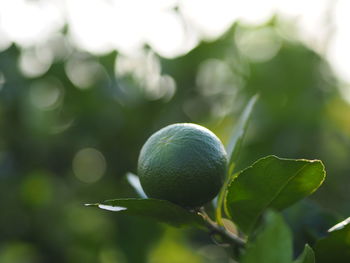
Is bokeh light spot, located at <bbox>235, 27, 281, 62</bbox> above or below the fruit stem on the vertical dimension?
below

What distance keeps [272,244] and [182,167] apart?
261 mm

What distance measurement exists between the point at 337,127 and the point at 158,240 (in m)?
1.08

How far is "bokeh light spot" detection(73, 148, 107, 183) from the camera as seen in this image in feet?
10.6

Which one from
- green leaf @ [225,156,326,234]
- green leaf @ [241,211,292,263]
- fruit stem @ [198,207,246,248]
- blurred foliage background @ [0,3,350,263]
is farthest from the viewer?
blurred foliage background @ [0,3,350,263]

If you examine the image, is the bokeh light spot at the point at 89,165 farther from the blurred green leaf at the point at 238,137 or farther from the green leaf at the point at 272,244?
the green leaf at the point at 272,244

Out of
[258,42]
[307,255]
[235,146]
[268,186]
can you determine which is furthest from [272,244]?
[258,42]

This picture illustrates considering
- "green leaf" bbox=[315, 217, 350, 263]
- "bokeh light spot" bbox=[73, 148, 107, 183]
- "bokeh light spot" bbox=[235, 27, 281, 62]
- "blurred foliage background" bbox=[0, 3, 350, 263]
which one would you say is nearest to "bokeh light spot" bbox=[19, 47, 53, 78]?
"blurred foliage background" bbox=[0, 3, 350, 263]

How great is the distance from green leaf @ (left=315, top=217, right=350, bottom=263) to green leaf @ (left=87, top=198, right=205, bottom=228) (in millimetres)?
202

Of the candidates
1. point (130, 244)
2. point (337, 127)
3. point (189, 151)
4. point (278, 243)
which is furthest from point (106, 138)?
point (278, 243)

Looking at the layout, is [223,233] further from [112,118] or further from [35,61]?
[35,61]

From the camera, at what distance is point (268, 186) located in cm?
97

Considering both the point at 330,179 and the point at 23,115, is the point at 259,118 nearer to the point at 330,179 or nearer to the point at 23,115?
the point at 330,179

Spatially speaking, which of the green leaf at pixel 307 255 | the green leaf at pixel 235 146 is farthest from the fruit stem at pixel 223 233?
the green leaf at pixel 307 255

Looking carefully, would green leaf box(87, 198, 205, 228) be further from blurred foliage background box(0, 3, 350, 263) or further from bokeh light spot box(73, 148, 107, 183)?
bokeh light spot box(73, 148, 107, 183)
